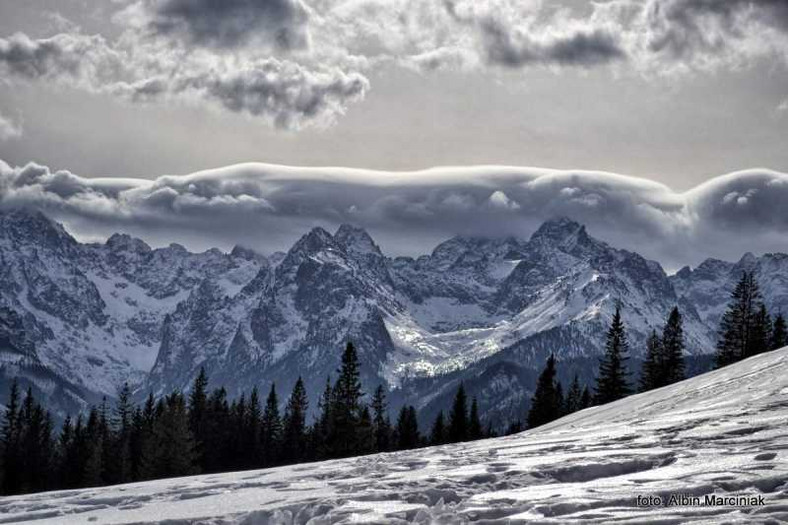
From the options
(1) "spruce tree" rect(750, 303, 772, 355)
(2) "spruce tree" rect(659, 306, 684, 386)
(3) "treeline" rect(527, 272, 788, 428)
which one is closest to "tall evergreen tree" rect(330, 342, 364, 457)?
(3) "treeline" rect(527, 272, 788, 428)

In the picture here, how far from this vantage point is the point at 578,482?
16406 millimetres

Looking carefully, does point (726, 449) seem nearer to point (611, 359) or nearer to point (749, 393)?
point (749, 393)

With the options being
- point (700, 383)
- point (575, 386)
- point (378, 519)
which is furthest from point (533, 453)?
point (575, 386)

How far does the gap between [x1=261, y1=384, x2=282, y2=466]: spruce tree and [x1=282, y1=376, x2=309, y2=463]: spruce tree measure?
1.06 m

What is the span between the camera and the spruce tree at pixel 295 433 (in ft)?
352

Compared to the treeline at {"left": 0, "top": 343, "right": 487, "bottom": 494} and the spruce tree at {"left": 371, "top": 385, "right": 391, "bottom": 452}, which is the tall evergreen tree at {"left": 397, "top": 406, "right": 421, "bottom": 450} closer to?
the treeline at {"left": 0, "top": 343, "right": 487, "bottom": 494}

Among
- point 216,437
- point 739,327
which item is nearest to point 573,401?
point 739,327

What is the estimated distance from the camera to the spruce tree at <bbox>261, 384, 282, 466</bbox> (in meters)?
107

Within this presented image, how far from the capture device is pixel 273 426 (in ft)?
367

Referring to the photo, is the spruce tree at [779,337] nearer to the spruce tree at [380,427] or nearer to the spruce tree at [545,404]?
the spruce tree at [545,404]

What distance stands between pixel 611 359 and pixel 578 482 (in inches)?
3056

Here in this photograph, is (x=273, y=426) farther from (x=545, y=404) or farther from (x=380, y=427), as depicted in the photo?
(x=545, y=404)

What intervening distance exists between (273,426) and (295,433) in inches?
139

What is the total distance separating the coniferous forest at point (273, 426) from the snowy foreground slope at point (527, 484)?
2079 inches
